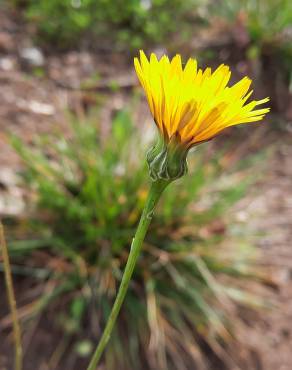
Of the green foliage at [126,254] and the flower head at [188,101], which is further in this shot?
the green foliage at [126,254]

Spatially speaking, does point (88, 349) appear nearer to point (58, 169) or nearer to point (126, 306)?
point (126, 306)

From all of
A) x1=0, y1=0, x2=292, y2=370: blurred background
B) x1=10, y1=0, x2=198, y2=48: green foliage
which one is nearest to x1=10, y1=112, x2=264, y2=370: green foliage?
x1=0, y1=0, x2=292, y2=370: blurred background

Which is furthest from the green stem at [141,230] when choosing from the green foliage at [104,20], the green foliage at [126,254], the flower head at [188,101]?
the green foliage at [104,20]

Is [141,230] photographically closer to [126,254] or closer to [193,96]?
[193,96]

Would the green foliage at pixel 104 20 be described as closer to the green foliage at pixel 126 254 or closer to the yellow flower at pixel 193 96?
the green foliage at pixel 126 254

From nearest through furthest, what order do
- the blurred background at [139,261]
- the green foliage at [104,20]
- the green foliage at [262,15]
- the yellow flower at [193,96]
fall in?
the yellow flower at [193,96] < the blurred background at [139,261] < the green foliage at [262,15] < the green foliage at [104,20]

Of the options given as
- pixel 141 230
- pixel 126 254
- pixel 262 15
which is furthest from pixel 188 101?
pixel 262 15

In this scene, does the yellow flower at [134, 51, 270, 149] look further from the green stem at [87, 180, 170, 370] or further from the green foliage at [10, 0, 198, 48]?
the green foliage at [10, 0, 198, 48]
